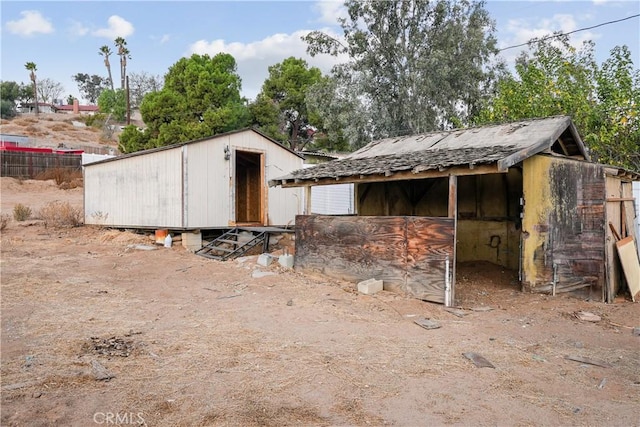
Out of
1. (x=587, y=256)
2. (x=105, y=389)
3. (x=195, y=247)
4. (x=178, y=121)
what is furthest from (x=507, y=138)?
(x=178, y=121)

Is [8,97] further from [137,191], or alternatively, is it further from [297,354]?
[297,354]

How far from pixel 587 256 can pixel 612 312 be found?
3.47 ft

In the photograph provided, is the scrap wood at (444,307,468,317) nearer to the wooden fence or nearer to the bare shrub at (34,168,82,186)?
the bare shrub at (34,168,82,186)

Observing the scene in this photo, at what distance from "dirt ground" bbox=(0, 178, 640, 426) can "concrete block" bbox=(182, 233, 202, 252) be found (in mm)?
3303

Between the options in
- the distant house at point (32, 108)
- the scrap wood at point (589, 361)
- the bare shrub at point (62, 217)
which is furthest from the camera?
the distant house at point (32, 108)

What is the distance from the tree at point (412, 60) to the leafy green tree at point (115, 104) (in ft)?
122

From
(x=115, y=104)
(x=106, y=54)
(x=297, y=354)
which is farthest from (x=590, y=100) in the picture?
(x=106, y=54)

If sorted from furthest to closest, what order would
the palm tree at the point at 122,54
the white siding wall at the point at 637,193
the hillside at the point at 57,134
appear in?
the palm tree at the point at 122,54 → the hillside at the point at 57,134 → the white siding wall at the point at 637,193

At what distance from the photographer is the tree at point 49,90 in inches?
2665

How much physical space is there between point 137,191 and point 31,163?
54.9 ft

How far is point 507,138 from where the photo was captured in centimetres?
812

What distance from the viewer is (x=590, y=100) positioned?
1374cm

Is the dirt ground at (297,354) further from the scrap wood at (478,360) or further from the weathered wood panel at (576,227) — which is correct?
the weathered wood panel at (576,227)

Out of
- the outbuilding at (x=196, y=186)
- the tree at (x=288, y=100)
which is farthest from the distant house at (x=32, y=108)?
the outbuilding at (x=196, y=186)
